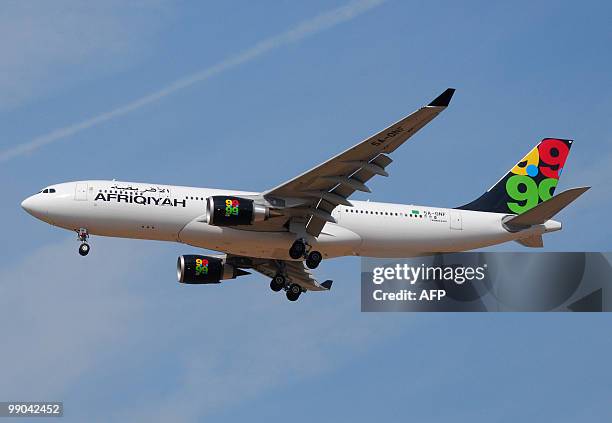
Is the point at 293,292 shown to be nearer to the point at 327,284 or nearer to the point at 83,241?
the point at 327,284

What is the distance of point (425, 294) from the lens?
59.7 metres

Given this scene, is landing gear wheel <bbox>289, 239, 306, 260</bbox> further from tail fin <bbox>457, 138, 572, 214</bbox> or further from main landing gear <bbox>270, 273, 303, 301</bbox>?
tail fin <bbox>457, 138, 572, 214</bbox>

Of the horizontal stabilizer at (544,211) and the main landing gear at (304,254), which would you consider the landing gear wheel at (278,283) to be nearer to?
the main landing gear at (304,254)

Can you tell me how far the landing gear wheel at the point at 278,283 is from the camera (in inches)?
2007

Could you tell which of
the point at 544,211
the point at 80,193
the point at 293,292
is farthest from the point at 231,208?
the point at 544,211

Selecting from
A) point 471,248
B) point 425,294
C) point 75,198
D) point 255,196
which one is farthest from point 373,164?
point 425,294

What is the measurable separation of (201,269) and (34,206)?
835 centimetres

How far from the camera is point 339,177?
45.0 m

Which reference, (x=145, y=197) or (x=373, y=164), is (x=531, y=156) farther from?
(x=145, y=197)

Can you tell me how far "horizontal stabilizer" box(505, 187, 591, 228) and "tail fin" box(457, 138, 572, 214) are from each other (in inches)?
85.1

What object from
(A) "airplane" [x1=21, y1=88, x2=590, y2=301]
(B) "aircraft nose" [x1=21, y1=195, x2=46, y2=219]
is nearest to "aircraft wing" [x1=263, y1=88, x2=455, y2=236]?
(A) "airplane" [x1=21, y1=88, x2=590, y2=301]

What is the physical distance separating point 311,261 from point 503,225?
8.82 m

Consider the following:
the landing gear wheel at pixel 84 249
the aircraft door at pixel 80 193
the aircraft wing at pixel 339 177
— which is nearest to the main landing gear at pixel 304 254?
→ the aircraft wing at pixel 339 177

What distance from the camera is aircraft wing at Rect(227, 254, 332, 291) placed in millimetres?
51638
